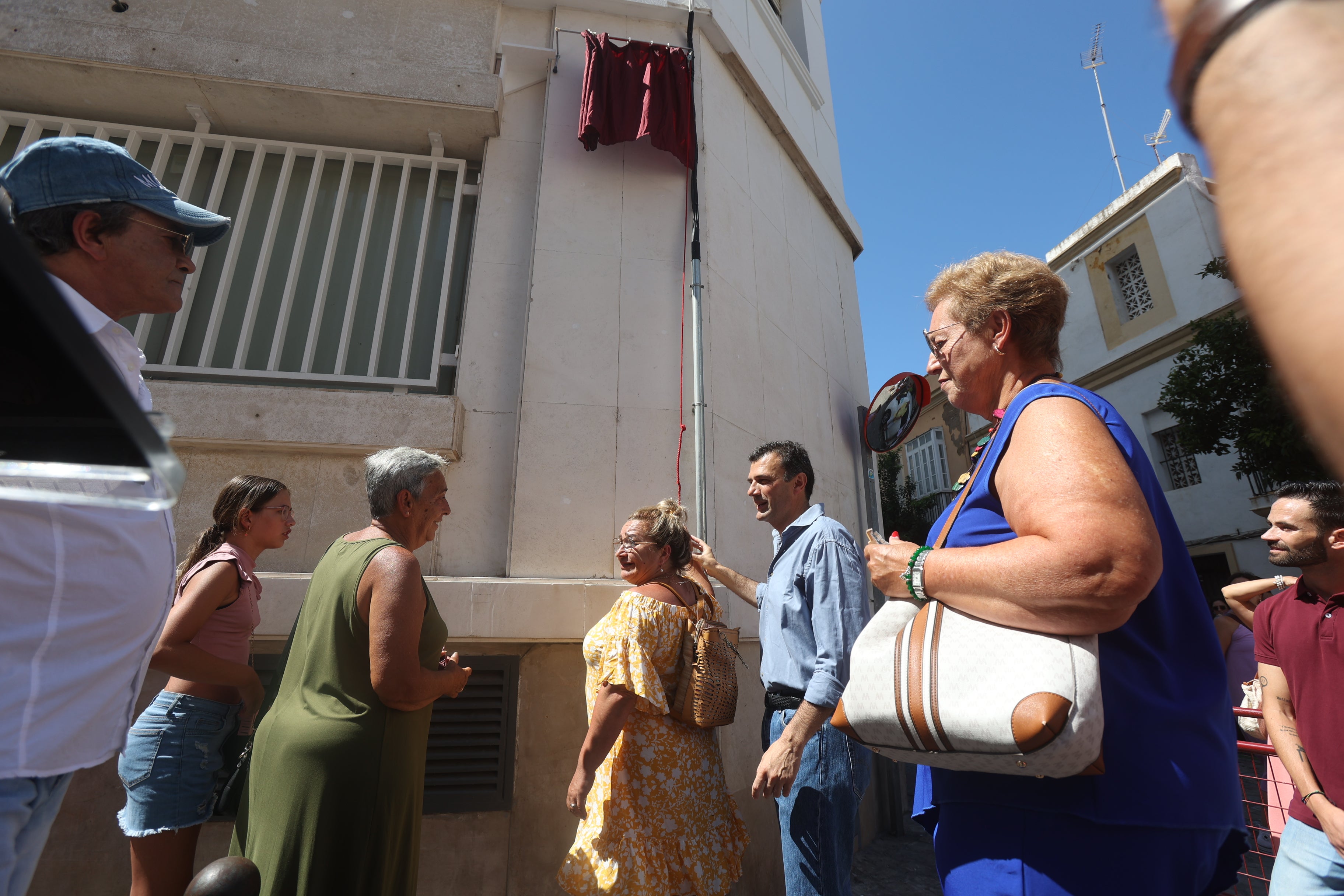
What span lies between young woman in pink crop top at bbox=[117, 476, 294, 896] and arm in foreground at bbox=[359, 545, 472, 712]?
0.87 m

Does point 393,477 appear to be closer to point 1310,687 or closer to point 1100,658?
point 1100,658

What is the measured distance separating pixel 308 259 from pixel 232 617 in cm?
304

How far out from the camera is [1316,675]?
236 centimetres

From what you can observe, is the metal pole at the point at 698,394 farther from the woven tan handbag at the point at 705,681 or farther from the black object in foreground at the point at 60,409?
the black object in foreground at the point at 60,409

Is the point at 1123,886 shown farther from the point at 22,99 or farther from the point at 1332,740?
the point at 22,99

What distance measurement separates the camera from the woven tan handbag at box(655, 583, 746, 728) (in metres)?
2.59

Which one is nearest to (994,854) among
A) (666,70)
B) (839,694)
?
(839,694)

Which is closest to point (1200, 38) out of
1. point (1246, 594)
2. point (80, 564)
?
point (80, 564)

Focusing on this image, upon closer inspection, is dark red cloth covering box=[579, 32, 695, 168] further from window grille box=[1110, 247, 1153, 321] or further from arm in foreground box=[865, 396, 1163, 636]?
window grille box=[1110, 247, 1153, 321]

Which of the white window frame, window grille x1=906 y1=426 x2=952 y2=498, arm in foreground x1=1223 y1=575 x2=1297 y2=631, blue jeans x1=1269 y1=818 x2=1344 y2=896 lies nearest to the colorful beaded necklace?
blue jeans x1=1269 y1=818 x2=1344 y2=896

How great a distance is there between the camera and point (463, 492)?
4.08 meters

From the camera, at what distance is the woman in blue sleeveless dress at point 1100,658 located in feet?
3.46

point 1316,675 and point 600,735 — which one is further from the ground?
point 1316,675

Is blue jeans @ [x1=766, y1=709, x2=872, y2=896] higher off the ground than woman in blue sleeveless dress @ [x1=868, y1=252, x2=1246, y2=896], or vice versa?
woman in blue sleeveless dress @ [x1=868, y1=252, x2=1246, y2=896]
